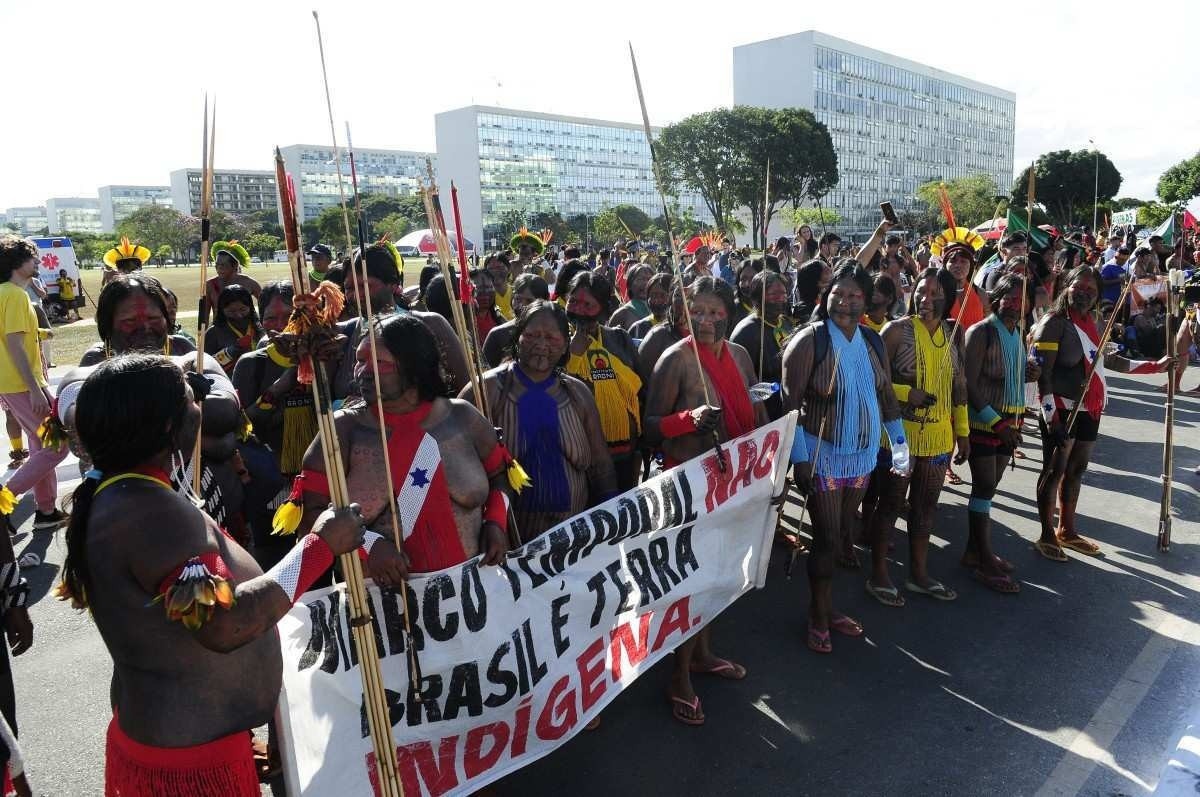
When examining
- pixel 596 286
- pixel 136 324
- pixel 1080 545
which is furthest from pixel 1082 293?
pixel 136 324

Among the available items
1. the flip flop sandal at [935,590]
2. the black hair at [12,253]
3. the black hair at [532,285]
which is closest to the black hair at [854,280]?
the flip flop sandal at [935,590]

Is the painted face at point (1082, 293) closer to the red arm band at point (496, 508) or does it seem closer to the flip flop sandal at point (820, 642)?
the flip flop sandal at point (820, 642)

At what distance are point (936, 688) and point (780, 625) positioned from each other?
97 cm

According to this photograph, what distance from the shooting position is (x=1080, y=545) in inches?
228

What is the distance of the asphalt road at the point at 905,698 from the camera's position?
343cm

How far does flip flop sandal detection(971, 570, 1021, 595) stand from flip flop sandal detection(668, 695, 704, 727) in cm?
243

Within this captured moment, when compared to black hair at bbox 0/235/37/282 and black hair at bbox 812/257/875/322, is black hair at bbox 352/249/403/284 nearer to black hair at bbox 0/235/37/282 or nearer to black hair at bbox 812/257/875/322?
black hair at bbox 0/235/37/282

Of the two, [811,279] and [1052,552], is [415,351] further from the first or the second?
[1052,552]

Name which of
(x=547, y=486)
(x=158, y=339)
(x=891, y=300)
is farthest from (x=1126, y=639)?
(x=158, y=339)

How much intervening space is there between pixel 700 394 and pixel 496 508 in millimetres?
1433

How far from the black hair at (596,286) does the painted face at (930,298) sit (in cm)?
196

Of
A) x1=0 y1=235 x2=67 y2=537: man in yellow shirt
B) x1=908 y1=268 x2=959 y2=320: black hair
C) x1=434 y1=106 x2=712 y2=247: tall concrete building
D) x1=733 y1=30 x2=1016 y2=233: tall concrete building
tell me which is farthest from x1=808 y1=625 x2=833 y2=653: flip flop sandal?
x1=434 y1=106 x2=712 y2=247: tall concrete building

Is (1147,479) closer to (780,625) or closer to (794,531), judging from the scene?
(794,531)

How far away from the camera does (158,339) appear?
3.63 metres
